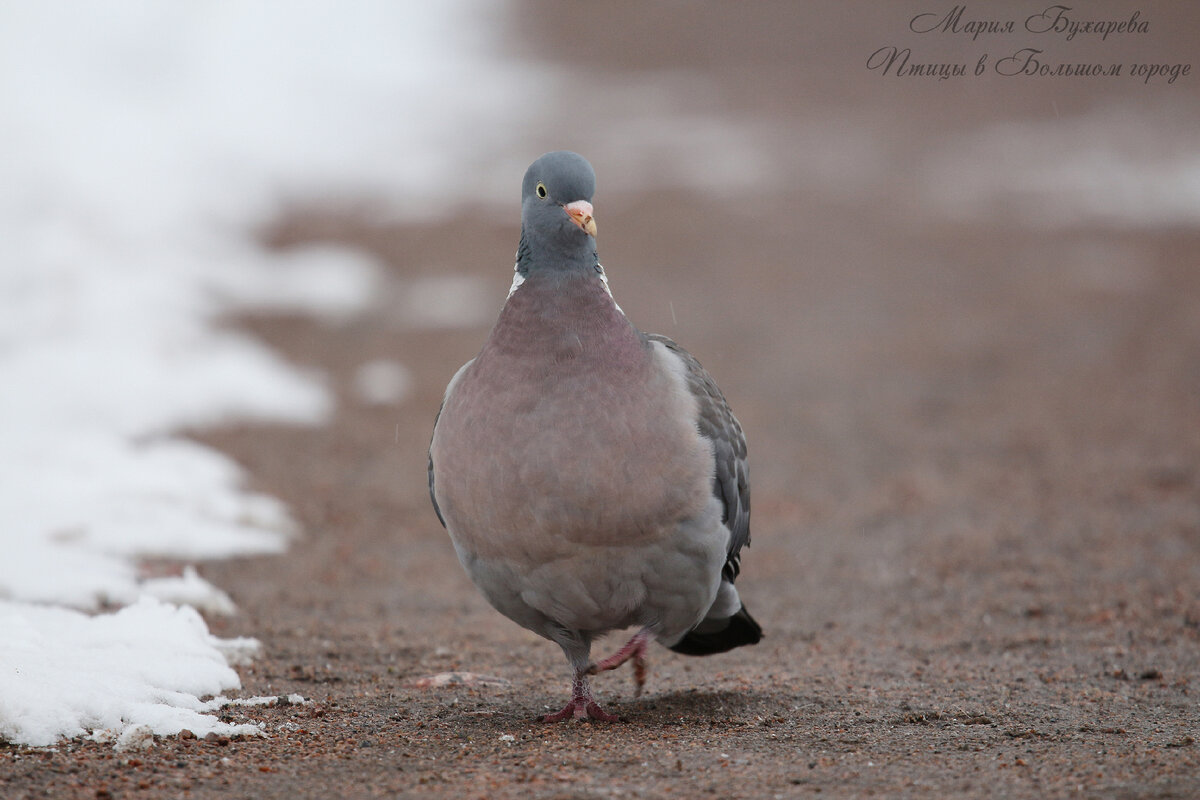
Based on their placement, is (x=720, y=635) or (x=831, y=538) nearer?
(x=720, y=635)

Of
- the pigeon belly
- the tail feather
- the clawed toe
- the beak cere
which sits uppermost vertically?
the beak cere

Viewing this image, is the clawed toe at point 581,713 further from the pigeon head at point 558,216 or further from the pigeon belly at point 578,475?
the pigeon head at point 558,216

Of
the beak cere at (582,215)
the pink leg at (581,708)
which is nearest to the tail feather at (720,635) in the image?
the pink leg at (581,708)

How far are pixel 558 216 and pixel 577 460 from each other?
3.09 feet

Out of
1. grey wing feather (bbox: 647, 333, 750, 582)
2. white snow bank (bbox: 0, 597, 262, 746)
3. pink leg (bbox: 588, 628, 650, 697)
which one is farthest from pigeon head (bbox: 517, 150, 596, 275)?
white snow bank (bbox: 0, 597, 262, 746)

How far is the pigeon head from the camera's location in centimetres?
439

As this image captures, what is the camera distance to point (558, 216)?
175 inches

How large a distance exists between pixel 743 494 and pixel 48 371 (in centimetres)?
829

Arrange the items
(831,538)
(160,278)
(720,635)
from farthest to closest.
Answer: (160,278)
(831,538)
(720,635)

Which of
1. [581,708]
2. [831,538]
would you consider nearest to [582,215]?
[581,708]

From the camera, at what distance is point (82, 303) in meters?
12.9

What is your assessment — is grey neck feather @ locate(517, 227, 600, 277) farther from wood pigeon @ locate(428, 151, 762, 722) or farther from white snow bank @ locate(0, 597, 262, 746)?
white snow bank @ locate(0, 597, 262, 746)

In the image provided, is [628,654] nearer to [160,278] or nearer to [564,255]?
[564,255]

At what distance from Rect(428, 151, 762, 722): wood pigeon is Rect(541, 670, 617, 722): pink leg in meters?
0.03
